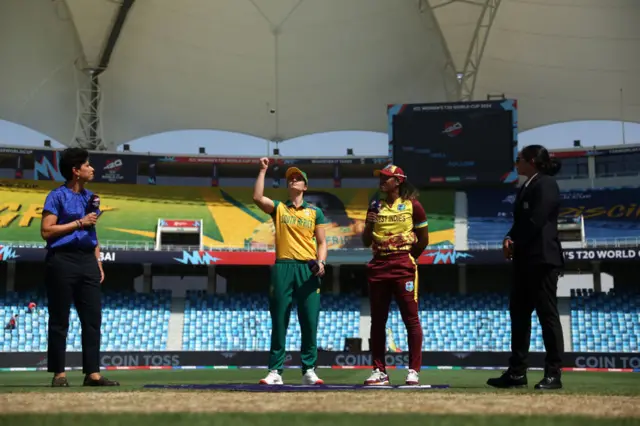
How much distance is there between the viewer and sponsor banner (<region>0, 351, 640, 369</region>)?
2341 cm

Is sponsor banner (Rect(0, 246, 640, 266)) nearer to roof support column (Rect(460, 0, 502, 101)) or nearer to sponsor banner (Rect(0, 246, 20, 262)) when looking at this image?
sponsor banner (Rect(0, 246, 20, 262))

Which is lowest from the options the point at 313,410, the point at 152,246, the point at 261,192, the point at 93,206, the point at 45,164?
the point at 313,410

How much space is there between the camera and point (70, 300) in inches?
286

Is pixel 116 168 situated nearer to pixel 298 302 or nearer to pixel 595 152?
pixel 595 152

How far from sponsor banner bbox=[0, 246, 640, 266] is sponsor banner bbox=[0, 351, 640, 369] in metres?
5.40

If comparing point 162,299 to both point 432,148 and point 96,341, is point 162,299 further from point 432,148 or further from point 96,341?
point 96,341

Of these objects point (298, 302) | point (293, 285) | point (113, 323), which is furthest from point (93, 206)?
point (113, 323)

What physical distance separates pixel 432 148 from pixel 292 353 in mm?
10094

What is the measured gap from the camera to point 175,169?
37406 mm

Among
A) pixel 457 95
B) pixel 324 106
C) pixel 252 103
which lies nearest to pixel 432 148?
pixel 457 95

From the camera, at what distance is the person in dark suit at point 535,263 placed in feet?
22.6

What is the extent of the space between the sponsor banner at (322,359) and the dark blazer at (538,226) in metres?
16.8

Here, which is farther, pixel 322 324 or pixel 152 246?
pixel 152 246

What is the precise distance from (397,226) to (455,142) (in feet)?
73.8
